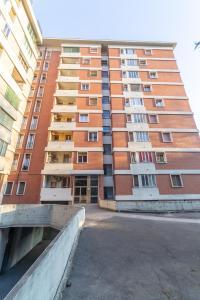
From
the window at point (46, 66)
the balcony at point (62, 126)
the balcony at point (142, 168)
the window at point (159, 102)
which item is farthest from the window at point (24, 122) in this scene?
the window at point (159, 102)

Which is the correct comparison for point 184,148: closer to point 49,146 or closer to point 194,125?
point 194,125

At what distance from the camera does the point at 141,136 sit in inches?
882

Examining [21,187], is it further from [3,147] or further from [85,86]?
[85,86]

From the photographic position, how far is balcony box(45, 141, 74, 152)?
21.3 m

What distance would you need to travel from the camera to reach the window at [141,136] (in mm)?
22141

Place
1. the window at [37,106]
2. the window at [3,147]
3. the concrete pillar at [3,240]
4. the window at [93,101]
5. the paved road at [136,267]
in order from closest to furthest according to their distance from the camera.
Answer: the paved road at [136,267], the concrete pillar at [3,240], the window at [3,147], the window at [93,101], the window at [37,106]

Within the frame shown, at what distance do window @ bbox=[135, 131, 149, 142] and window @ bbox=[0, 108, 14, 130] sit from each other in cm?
1555

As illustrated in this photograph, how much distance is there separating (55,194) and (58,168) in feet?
10.1

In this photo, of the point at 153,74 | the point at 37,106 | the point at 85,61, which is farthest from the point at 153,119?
the point at 37,106

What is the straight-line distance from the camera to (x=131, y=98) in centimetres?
2481

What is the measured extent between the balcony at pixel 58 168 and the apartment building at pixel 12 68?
4.68m

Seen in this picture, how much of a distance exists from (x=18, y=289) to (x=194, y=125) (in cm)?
2589

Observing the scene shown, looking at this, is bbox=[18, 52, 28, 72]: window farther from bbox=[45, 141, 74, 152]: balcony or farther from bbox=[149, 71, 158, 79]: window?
bbox=[149, 71, 158, 79]: window

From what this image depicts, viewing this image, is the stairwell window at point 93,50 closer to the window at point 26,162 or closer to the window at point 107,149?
the window at point 107,149
